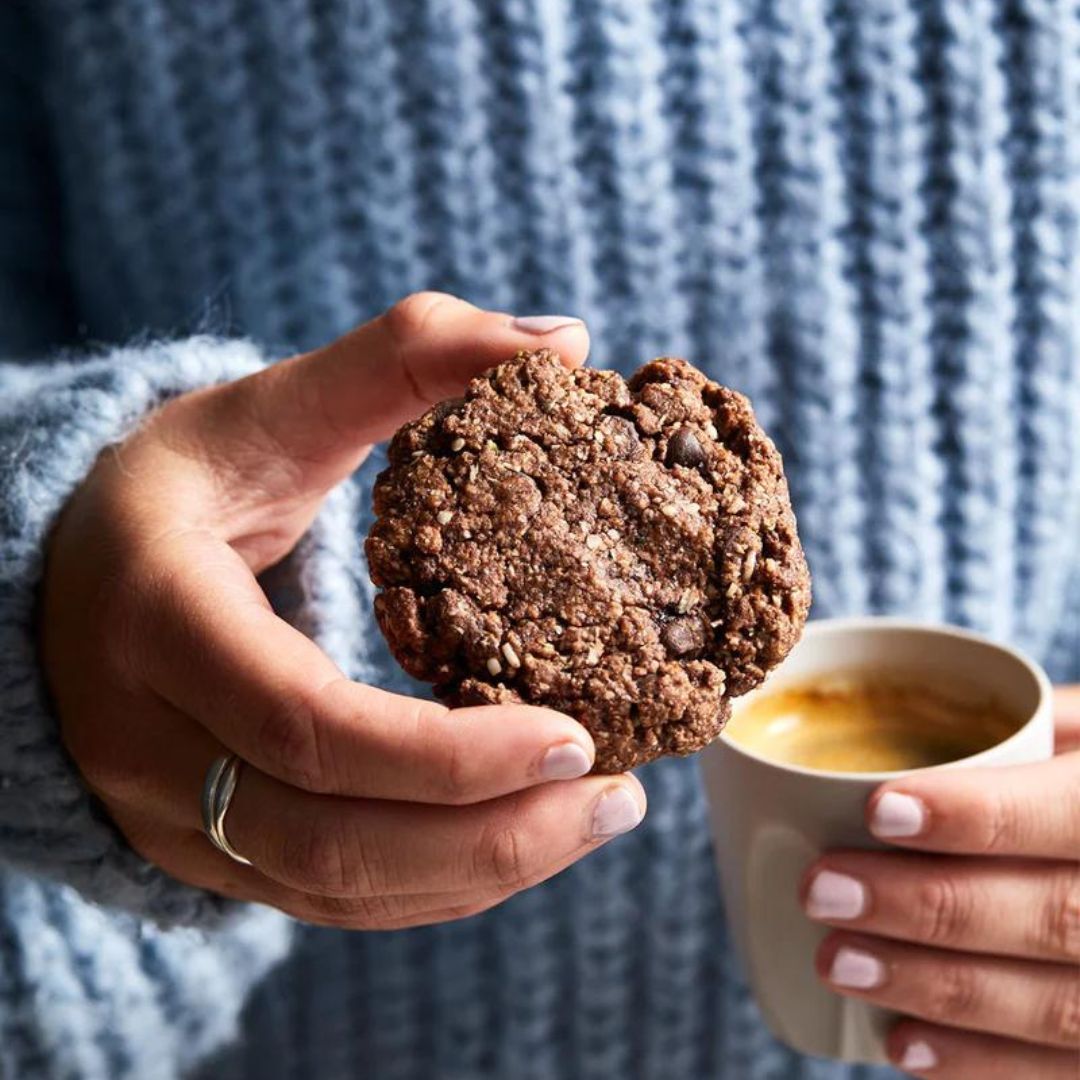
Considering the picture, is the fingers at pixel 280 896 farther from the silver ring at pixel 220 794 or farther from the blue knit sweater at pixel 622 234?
the blue knit sweater at pixel 622 234

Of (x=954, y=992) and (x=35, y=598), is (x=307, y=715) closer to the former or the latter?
(x=35, y=598)

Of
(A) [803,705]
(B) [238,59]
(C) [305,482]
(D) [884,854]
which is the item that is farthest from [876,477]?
(B) [238,59]

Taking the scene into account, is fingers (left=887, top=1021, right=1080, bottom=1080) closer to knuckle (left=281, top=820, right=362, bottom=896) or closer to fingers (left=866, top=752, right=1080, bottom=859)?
fingers (left=866, top=752, right=1080, bottom=859)

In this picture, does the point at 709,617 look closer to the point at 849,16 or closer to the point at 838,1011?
the point at 838,1011

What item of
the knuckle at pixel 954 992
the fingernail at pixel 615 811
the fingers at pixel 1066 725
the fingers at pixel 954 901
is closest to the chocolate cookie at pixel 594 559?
the fingernail at pixel 615 811

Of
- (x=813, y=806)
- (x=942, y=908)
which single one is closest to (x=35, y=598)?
(x=813, y=806)
